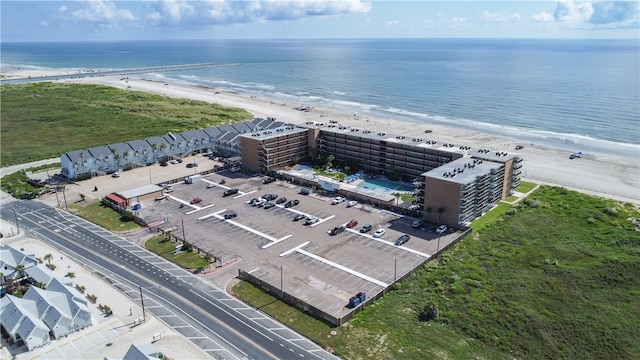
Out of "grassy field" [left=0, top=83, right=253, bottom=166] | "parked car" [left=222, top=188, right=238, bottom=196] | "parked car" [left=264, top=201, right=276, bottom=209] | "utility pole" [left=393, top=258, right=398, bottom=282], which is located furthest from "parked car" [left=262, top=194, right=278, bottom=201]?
"grassy field" [left=0, top=83, right=253, bottom=166]

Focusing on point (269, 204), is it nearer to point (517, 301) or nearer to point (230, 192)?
point (230, 192)

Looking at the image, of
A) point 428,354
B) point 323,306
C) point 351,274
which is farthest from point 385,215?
point 428,354

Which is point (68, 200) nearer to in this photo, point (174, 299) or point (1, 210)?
point (1, 210)

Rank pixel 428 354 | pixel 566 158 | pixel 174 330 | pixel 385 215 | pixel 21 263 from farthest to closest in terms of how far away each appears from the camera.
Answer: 1. pixel 566 158
2. pixel 385 215
3. pixel 21 263
4. pixel 174 330
5. pixel 428 354

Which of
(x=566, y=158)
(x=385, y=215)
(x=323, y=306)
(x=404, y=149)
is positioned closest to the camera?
(x=323, y=306)

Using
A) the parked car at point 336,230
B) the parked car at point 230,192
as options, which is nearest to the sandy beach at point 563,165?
the parked car at point 336,230

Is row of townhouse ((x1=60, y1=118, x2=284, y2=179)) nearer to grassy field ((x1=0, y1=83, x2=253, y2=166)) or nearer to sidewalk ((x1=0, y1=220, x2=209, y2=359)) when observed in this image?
grassy field ((x1=0, y1=83, x2=253, y2=166))

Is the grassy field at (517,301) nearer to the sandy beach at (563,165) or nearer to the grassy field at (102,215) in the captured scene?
the sandy beach at (563,165)
